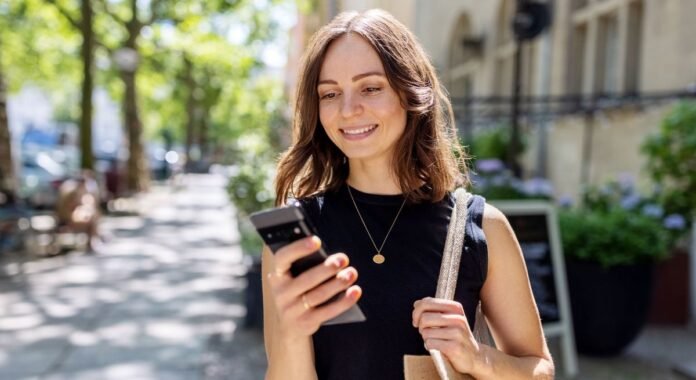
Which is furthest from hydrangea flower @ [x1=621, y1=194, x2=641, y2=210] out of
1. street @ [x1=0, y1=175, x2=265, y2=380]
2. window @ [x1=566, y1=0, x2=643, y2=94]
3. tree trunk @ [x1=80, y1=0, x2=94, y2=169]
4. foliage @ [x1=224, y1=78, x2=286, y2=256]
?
tree trunk @ [x1=80, y1=0, x2=94, y2=169]

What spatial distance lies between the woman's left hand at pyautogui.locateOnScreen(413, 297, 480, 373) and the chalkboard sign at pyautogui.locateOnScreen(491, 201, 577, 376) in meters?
3.93

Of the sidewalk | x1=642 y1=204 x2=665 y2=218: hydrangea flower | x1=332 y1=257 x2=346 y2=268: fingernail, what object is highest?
x1=332 y1=257 x2=346 y2=268: fingernail

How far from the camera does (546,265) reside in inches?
214

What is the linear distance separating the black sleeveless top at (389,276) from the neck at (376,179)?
0.12 ft

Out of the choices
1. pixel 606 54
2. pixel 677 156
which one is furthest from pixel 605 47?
pixel 677 156

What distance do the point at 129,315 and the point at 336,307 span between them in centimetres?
707

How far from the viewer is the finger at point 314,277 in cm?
131

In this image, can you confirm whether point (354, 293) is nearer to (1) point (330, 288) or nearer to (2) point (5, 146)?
(1) point (330, 288)

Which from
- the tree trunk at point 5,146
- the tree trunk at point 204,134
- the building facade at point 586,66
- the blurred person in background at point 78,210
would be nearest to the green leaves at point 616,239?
the building facade at point 586,66

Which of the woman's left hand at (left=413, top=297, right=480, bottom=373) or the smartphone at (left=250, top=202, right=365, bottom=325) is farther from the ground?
the smartphone at (left=250, top=202, right=365, bottom=325)

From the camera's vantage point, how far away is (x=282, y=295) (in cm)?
134

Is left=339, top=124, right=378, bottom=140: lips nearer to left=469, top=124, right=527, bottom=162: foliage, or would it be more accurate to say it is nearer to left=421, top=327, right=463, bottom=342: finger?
left=421, top=327, right=463, bottom=342: finger

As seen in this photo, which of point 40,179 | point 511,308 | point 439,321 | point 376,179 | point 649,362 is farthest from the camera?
point 40,179

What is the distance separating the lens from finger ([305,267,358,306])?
1.32 metres
